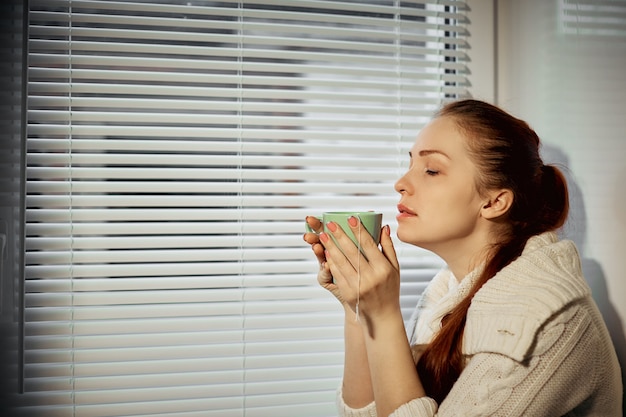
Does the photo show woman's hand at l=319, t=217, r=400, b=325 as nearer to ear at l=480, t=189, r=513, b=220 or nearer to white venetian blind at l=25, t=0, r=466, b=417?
ear at l=480, t=189, r=513, b=220

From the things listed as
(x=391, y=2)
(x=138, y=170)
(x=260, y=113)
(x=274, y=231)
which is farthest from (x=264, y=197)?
(x=391, y=2)

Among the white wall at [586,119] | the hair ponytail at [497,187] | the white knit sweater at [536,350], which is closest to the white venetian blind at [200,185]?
the white wall at [586,119]

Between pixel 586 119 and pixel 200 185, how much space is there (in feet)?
3.31

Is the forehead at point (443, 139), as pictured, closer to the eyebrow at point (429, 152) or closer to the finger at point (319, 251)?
the eyebrow at point (429, 152)

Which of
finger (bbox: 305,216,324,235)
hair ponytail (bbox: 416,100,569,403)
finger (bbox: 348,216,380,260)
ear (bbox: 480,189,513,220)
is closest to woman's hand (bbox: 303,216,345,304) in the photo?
finger (bbox: 305,216,324,235)

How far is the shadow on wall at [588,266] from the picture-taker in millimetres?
1166

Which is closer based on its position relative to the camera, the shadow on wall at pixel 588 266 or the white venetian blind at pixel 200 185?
the shadow on wall at pixel 588 266

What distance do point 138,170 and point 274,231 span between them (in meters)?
0.40

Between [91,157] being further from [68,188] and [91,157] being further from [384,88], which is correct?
[384,88]

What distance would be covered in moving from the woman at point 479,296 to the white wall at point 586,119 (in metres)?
0.13

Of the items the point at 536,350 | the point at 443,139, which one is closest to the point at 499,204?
the point at 443,139

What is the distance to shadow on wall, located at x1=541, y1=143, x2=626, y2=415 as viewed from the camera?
3.83ft

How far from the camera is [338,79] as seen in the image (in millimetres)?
1491

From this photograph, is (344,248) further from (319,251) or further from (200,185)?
(200,185)
